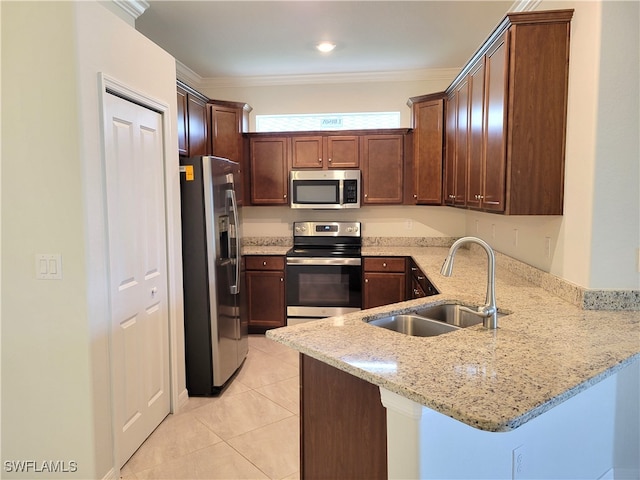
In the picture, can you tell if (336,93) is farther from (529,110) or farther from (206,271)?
(529,110)

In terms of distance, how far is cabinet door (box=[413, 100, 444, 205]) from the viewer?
4.25 m

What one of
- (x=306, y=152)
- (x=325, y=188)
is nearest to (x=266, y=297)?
(x=325, y=188)

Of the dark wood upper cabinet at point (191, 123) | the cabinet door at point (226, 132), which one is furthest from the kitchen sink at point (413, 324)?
the cabinet door at point (226, 132)

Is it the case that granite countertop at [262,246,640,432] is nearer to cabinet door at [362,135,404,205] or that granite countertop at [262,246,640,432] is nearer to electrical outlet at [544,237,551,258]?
electrical outlet at [544,237,551,258]

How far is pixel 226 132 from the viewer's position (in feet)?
14.6

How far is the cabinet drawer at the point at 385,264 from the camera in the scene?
14.1 ft

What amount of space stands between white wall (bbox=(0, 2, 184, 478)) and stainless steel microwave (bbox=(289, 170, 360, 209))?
2.64 metres

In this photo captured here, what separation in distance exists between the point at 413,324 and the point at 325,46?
2763mm

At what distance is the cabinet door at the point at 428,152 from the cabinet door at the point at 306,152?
3.27 feet

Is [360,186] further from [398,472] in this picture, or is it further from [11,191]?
[398,472]

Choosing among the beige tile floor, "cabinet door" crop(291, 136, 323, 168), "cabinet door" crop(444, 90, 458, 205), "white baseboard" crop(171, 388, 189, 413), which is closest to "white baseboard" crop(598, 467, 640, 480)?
the beige tile floor

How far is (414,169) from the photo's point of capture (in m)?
4.44

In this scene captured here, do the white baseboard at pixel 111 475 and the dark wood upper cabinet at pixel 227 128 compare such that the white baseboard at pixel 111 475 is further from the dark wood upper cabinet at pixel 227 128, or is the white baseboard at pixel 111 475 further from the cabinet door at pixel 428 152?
the cabinet door at pixel 428 152

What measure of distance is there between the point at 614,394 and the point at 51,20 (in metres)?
2.99
